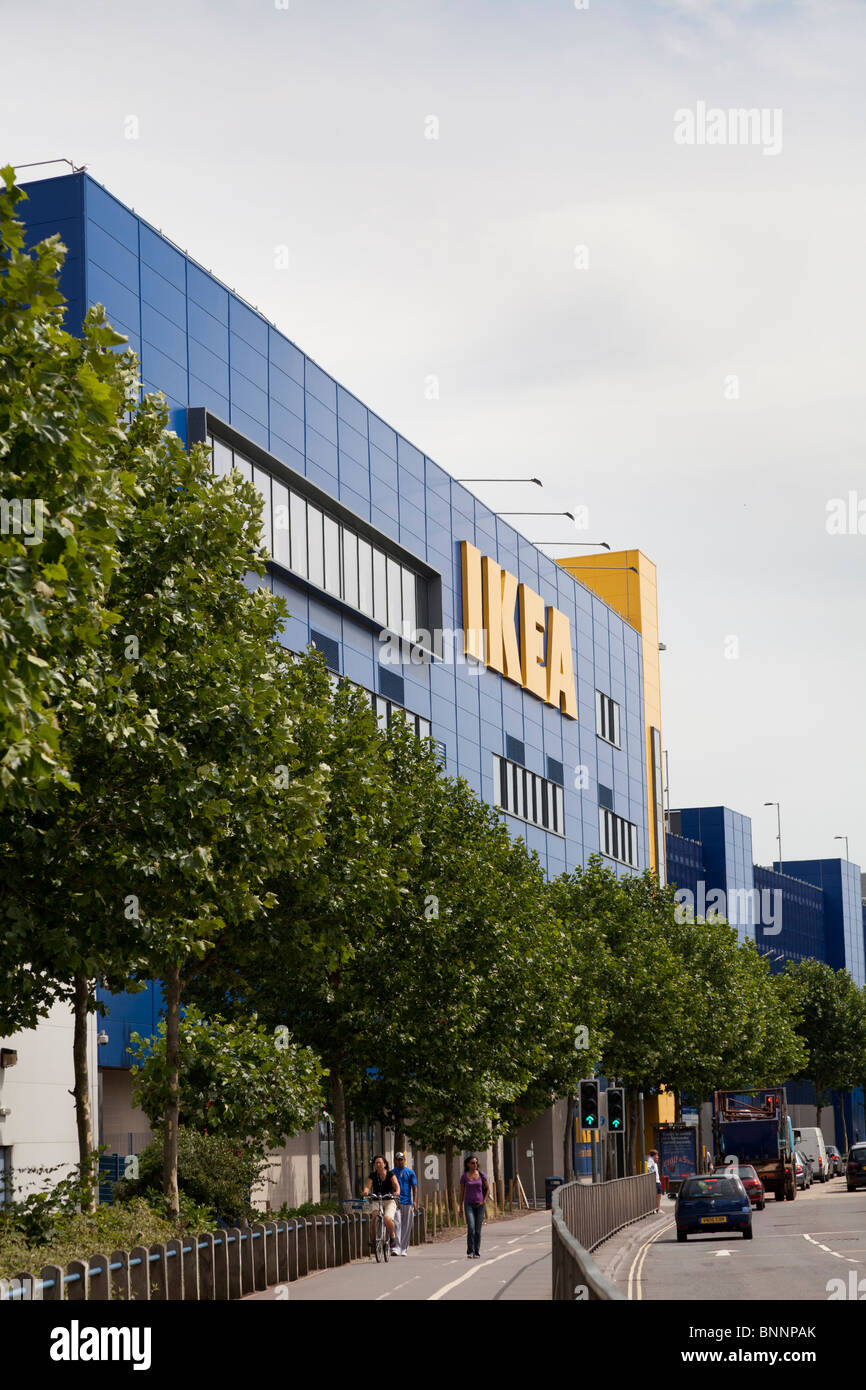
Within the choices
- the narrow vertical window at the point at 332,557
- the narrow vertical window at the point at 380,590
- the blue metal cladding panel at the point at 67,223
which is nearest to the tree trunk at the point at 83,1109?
the blue metal cladding panel at the point at 67,223

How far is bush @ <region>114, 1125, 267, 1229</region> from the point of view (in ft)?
84.8

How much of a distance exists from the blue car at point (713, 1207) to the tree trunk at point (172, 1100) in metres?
15.8

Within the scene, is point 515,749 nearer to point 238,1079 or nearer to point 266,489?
point 266,489

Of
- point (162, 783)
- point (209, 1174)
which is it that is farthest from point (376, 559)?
point (162, 783)

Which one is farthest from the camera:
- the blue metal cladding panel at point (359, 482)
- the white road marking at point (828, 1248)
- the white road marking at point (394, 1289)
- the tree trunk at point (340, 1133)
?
the blue metal cladding panel at point (359, 482)

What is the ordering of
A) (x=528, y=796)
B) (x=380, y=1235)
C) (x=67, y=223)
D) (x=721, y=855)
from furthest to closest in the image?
(x=721, y=855), (x=528, y=796), (x=67, y=223), (x=380, y=1235)

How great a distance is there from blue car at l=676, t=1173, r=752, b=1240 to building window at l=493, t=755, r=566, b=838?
88.9 feet

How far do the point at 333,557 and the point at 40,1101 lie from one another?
72.1ft

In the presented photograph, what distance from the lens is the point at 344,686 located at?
110 feet

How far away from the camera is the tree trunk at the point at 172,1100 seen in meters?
21.2

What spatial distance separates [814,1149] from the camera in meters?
84.6

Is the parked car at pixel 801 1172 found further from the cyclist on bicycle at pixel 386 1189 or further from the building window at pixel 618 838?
the cyclist on bicycle at pixel 386 1189
